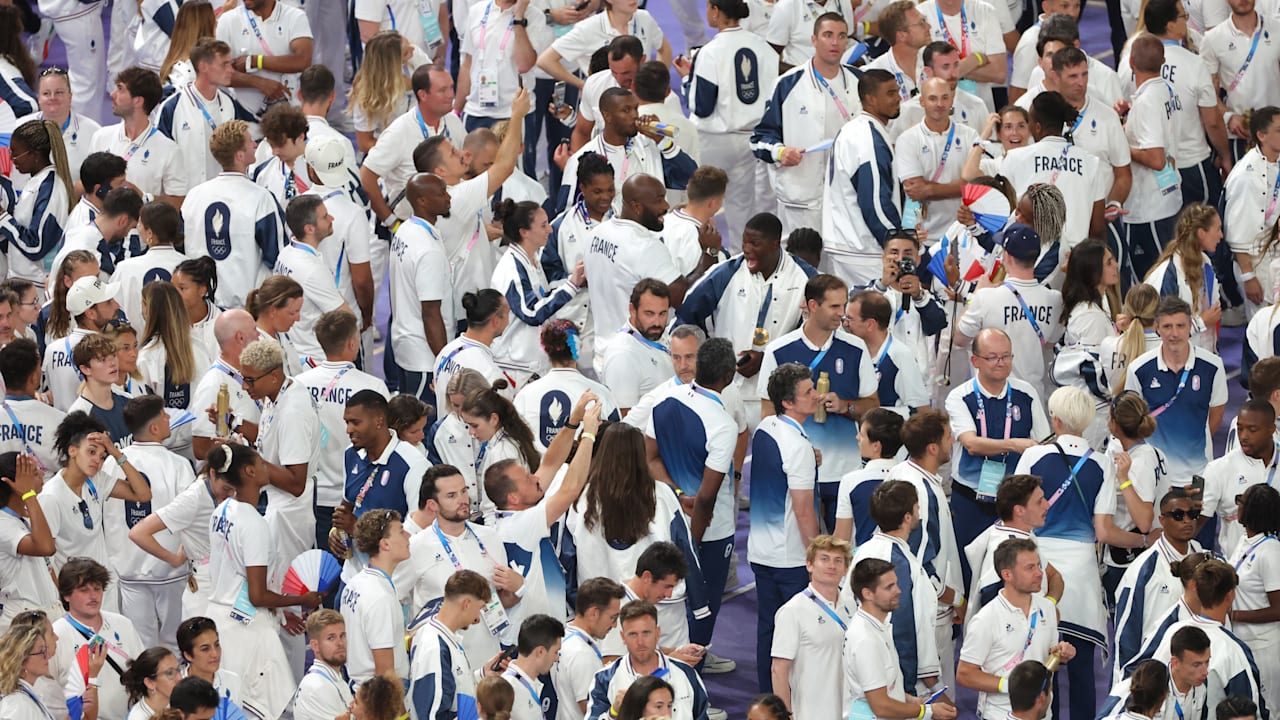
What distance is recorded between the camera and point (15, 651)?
8.51 m

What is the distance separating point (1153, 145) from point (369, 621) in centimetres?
667

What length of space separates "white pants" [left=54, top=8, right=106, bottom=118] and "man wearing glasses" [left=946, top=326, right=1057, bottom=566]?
27.2ft

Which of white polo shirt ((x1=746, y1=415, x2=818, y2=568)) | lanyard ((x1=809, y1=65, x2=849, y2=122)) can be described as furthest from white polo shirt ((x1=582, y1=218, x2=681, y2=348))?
lanyard ((x1=809, y1=65, x2=849, y2=122))

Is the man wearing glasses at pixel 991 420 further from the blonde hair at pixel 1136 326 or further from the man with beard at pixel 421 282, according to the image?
the man with beard at pixel 421 282

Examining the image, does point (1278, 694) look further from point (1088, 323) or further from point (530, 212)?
point (530, 212)

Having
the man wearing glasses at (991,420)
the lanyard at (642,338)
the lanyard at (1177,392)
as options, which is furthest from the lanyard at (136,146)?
the lanyard at (1177,392)

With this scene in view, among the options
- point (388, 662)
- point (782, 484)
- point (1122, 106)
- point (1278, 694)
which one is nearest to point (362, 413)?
point (388, 662)

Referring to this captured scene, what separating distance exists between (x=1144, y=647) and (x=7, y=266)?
25.6 ft

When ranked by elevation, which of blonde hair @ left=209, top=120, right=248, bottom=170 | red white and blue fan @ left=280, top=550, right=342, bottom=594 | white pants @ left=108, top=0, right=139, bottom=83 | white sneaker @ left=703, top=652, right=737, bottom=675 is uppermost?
blonde hair @ left=209, top=120, right=248, bottom=170

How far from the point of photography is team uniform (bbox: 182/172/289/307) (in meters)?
11.8

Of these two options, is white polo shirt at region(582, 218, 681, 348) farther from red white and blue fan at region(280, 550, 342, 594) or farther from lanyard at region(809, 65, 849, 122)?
red white and blue fan at region(280, 550, 342, 594)

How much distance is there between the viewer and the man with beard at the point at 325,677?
8.64 m

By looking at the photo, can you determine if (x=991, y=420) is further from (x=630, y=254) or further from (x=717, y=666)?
(x=630, y=254)

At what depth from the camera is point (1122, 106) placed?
13.1 m
